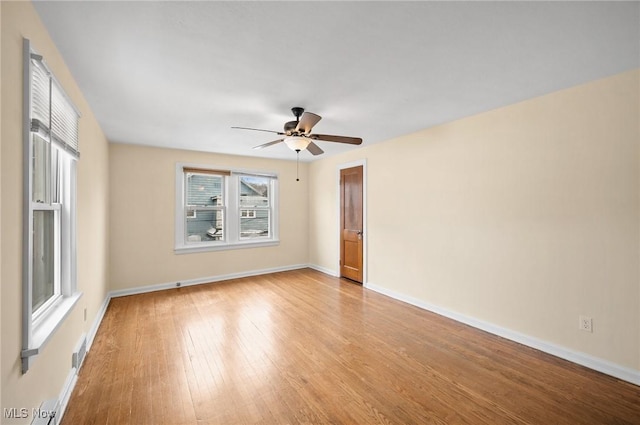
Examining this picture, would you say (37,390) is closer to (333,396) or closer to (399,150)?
(333,396)

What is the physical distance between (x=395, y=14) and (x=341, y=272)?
14.6ft

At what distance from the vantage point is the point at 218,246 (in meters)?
5.23

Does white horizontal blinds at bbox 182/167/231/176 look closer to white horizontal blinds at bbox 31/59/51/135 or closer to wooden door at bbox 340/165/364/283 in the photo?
wooden door at bbox 340/165/364/283

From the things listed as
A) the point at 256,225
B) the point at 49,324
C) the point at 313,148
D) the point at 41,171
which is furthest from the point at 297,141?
the point at 256,225

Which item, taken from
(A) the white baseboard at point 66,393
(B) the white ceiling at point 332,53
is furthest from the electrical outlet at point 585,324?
(A) the white baseboard at point 66,393

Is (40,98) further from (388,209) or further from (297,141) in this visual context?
(388,209)

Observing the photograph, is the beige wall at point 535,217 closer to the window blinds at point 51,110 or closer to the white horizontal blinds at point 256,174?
the white horizontal blinds at point 256,174

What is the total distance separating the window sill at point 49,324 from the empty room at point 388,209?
0.07 feet

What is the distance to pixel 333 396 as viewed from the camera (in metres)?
2.06

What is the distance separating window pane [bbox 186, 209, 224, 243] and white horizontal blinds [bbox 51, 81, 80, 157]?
2858 millimetres

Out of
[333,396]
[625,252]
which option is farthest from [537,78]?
[333,396]

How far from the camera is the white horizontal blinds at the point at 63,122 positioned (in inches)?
71.9

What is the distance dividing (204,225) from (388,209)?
3.30m

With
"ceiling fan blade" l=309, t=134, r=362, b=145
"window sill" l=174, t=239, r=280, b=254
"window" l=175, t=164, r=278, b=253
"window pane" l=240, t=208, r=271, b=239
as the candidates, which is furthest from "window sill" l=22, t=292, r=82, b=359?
"window pane" l=240, t=208, r=271, b=239
